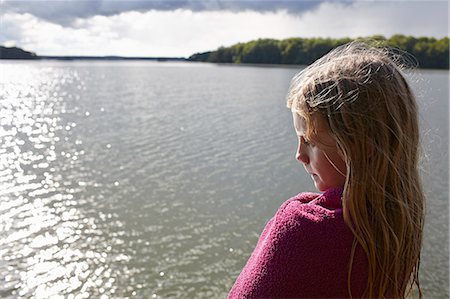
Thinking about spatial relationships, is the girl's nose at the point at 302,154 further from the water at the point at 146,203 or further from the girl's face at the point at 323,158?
the water at the point at 146,203

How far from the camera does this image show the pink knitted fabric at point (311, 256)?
4.23ft

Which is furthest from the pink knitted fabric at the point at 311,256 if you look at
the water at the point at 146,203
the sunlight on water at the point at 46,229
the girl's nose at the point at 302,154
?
the sunlight on water at the point at 46,229

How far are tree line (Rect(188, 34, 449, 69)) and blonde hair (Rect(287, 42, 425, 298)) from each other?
6008 centimetres

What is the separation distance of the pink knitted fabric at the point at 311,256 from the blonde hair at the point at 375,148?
3 cm

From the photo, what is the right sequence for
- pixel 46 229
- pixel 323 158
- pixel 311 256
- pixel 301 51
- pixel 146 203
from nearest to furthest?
pixel 311 256, pixel 323 158, pixel 46 229, pixel 146 203, pixel 301 51

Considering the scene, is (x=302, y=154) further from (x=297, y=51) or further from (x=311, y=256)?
(x=297, y=51)

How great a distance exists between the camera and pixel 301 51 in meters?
82.4

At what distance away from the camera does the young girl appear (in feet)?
4.25

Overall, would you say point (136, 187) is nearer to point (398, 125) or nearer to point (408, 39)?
point (398, 125)

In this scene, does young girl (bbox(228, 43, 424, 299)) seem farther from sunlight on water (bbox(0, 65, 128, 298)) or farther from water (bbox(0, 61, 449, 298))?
sunlight on water (bbox(0, 65, 128, 298))

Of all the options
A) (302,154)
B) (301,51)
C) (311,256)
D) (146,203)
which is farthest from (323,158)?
(301,51)

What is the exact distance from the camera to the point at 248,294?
139 cm

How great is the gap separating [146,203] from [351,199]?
8.12m

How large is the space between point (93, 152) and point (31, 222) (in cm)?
A: 490
